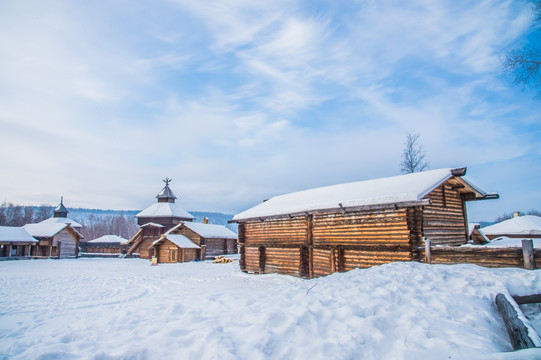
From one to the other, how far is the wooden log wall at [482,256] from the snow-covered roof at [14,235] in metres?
47.3

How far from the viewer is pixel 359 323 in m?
5.14

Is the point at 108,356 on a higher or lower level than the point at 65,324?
higher

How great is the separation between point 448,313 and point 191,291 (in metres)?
10.8

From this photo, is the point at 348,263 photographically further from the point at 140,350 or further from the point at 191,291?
the point at 140,350

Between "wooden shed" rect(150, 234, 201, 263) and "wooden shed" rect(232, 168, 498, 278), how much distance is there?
17779 millimetres

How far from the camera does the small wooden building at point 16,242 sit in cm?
3872

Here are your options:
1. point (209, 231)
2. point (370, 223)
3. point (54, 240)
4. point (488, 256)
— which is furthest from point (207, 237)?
point (488, 256)

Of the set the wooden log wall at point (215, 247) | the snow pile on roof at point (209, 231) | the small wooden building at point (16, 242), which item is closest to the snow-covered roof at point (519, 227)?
the snow pile on roof at point (209, 231)

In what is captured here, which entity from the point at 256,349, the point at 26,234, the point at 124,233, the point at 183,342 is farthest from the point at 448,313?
the point at 124,233

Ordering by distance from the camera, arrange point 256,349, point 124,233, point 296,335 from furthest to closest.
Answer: point 124,233, point 296,335, point 256,349

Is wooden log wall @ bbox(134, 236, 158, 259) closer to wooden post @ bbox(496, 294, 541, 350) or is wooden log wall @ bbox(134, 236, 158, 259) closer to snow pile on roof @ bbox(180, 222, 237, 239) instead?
snow pile on roof @ bbox(180, 222, 237, 239)

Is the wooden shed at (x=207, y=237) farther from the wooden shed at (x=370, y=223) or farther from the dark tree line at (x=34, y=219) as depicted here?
the dark tree line at (x=34, y=219)

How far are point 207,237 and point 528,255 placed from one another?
109 feet

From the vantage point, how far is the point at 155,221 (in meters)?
48.2
